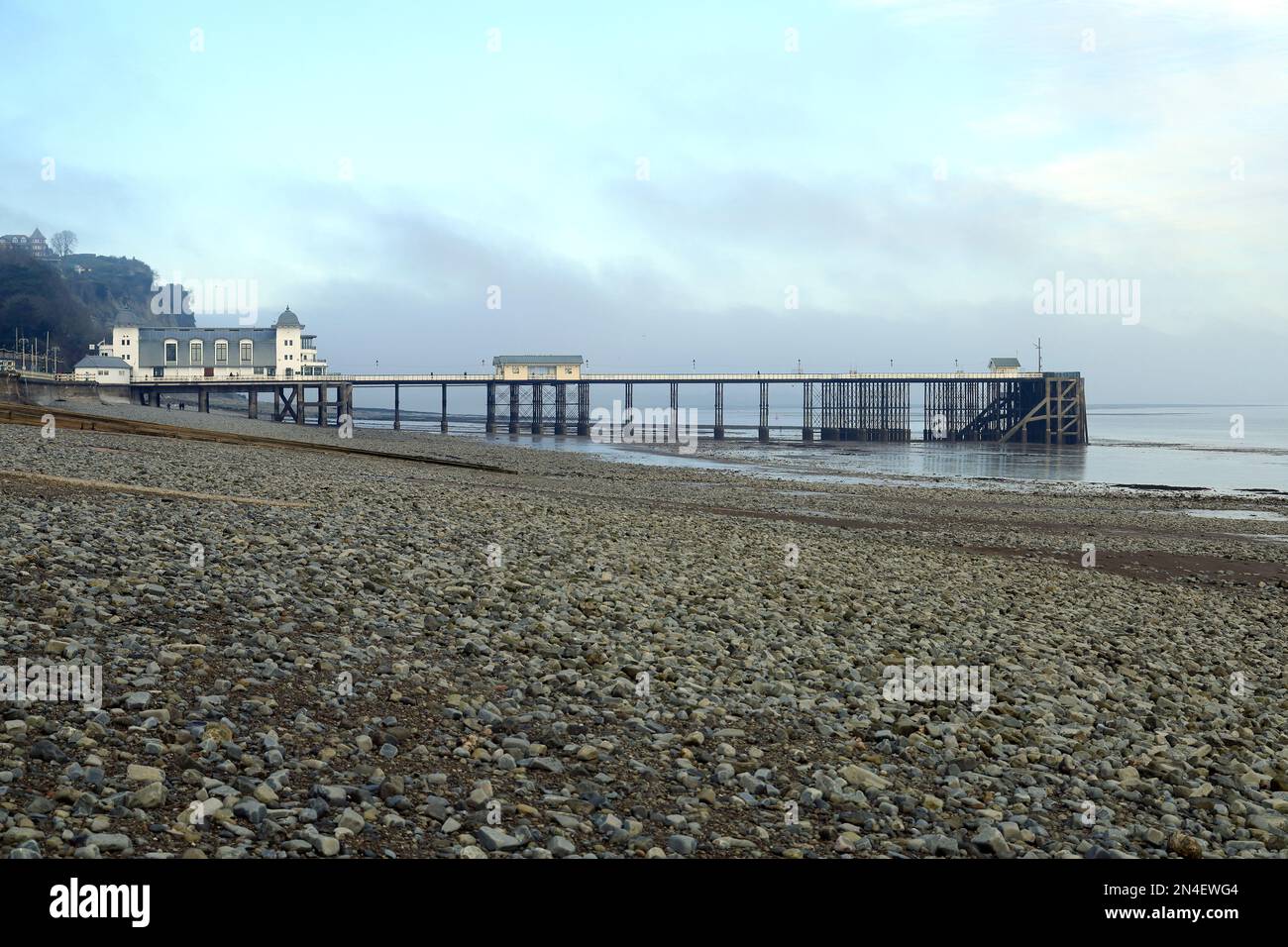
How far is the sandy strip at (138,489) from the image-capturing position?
627 inches

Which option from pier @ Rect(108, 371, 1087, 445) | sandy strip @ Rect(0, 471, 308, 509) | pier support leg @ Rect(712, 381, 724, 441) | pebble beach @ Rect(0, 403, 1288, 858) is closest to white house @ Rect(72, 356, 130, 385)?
pier @ Rect(108, 371, 1087, 445)

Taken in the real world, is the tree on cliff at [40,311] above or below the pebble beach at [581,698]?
above

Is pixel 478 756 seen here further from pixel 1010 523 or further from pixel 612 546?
pixel 1010 523

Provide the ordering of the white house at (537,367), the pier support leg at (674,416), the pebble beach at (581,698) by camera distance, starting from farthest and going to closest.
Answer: the white house at (537,367), the pier support leg at (674,416), the pebble beach at (581,698)

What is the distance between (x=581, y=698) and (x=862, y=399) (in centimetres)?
10504

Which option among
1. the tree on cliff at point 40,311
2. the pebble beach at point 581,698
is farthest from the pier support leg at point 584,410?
the pebble beach at point 581,698

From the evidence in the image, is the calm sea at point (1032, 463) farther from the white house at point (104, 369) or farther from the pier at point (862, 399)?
the white house at point (104, 369)

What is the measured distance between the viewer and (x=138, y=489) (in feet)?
53.5

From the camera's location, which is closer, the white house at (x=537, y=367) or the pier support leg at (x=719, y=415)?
the pier support leg at (x=719, y=415)

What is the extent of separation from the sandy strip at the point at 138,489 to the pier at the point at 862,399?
275ft

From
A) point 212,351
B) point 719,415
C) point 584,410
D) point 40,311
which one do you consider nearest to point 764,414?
point 719,415

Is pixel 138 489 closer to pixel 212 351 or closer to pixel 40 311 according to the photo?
pixel 212 351
